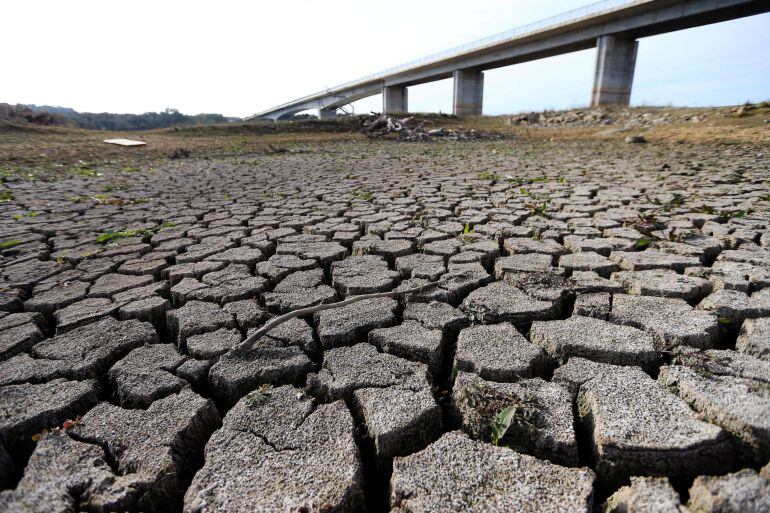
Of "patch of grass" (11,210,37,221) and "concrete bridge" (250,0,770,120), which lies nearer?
"patch of grass" (11,210,37,221)

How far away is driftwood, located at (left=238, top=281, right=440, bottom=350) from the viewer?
1.44 meters

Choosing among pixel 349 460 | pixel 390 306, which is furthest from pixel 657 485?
pixel 390 306

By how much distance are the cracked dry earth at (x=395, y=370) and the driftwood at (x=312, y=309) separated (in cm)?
3

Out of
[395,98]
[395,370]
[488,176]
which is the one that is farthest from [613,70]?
[395,370]

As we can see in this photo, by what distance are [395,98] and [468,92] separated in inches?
385

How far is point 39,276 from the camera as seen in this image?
218 centimetres

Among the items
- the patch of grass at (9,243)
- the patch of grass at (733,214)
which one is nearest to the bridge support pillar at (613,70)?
the patch of grass at (733,214)

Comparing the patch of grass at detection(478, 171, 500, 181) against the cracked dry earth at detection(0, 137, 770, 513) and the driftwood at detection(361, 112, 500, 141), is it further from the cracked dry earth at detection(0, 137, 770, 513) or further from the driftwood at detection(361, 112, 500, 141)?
the driftwood at detection(361, 112, 500, 141)

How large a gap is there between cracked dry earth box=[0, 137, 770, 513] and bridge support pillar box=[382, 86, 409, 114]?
3535cm

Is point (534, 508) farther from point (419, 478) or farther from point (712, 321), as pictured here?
point (712, 321)

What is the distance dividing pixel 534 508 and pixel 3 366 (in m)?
1.67

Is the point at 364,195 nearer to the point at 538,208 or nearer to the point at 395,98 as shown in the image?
the point at 538,208

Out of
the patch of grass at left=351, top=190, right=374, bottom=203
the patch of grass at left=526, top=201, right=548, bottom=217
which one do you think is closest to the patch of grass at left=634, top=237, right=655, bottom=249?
the patch of grass at left=526, top=201, right=548, bottom=217

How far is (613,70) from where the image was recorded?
19859 millimetres
